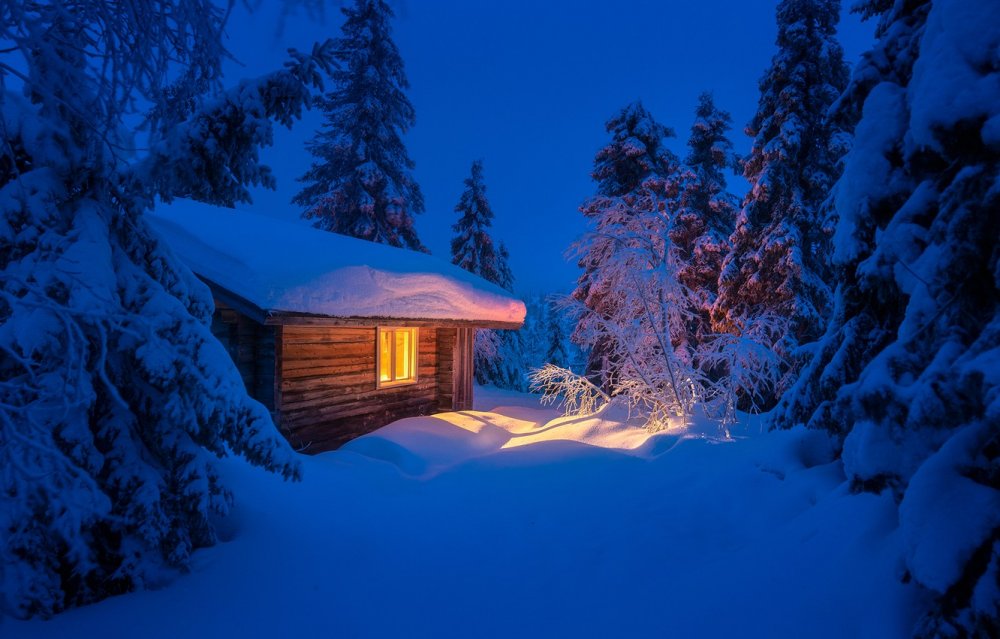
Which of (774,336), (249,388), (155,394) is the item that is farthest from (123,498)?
(774,336)

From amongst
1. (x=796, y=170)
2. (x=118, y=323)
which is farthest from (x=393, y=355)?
(x=796, y=170)

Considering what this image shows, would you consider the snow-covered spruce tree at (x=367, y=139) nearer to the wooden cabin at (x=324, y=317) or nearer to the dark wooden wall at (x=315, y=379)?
the wooden cabin at (x=324, y=317)

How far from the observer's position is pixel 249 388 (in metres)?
9.16

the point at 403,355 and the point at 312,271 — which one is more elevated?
the point at 312,271

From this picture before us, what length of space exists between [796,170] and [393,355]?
13.0 m

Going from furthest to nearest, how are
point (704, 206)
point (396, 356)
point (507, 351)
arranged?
point (507, 351), point (704, 206), point (396, 356)

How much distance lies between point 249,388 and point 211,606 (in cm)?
608

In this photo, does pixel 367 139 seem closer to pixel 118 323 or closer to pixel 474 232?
pixel 474 232

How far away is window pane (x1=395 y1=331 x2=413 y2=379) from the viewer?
12.3 m

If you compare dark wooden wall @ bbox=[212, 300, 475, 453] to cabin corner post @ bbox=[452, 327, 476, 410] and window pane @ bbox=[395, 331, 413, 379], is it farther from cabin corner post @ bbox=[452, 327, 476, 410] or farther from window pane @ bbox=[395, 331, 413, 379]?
cabin corner post @ bbox=[452, 327, 476, 410]

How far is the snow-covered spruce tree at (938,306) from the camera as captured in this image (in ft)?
6.65

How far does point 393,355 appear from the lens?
12055 mm

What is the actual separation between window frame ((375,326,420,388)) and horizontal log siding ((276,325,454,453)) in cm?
9

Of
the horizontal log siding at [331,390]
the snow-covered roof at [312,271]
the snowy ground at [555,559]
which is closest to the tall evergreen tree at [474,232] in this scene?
the snow-covered roof at [312,271]
